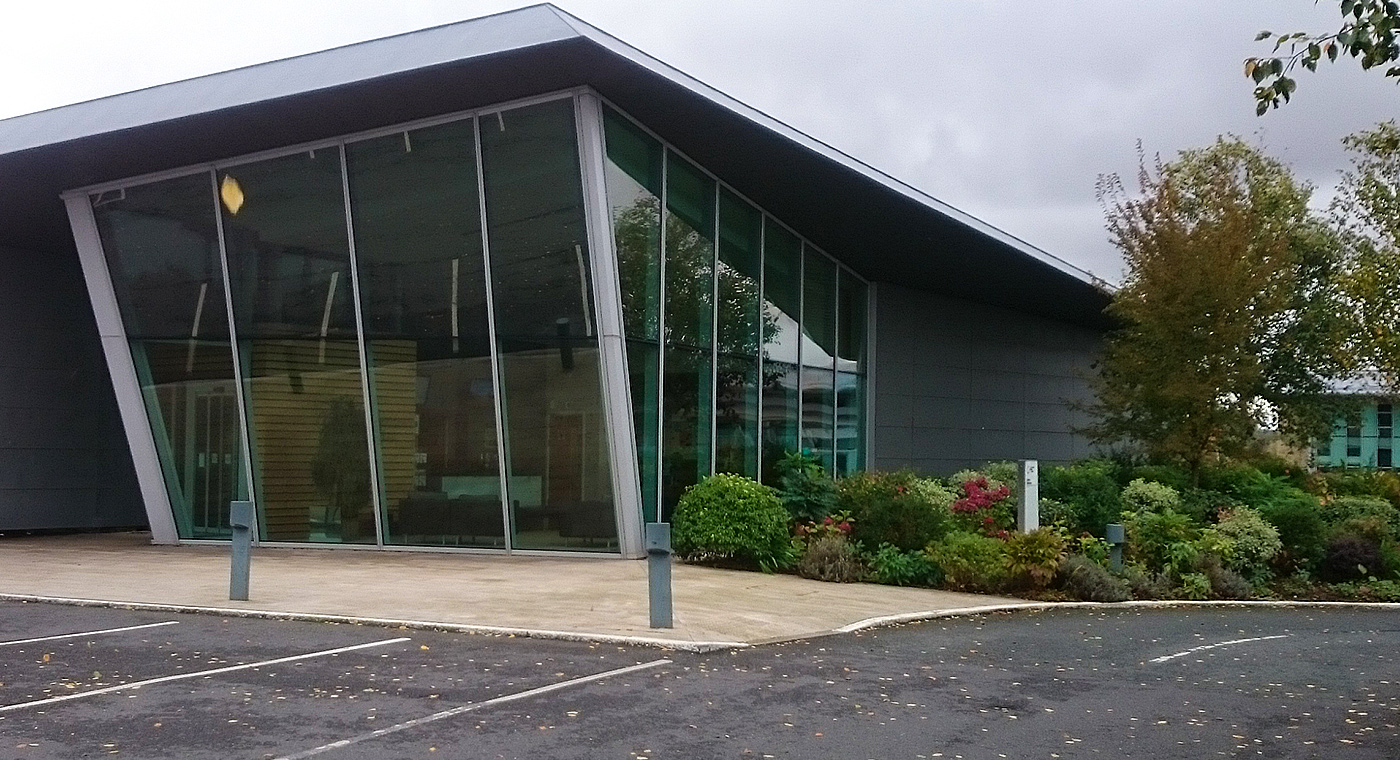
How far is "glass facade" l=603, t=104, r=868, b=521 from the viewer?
20625 millimetres

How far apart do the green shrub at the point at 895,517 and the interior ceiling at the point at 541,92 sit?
5138 millimetres

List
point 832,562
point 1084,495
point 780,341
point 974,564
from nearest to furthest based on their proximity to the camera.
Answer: point 974,564, point 832,562, point 1084,495, point 780,341

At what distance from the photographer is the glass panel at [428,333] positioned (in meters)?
20.3

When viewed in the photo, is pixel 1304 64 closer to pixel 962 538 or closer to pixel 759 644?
pixel 759 644

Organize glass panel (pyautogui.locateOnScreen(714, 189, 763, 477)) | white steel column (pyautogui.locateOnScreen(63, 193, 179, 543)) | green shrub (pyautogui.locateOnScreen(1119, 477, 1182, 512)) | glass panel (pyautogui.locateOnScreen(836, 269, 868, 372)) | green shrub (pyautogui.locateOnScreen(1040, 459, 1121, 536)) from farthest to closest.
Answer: glass panel (pyautogui.locateOnScreen(836, 269, 868, 372))
glass panel (pyautogui.locateOnScreen(714, 189, 763, 477))
white steel column (pyautogui.locateOnScreen(63, 193, 179, 543))
green shrub (pyautogui.locateOnScreen(1119, 477, 1182, 512))
green shrub (pyautogui.locateOnScreen(1040, 459, 1121, 536))

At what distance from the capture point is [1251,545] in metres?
19.7

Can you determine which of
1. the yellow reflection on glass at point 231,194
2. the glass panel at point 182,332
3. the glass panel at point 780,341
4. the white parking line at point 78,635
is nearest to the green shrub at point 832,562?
the glass panel at point 780,341

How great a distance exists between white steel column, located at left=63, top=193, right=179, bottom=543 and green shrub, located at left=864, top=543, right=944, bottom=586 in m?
12.7

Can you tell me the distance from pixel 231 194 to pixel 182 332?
8.71ft

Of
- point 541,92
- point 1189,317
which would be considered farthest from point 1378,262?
point 541,92

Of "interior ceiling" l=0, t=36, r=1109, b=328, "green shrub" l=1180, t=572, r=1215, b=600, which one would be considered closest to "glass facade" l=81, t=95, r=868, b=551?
"interior ceiling" l=0, t=36, r=1109, b=328

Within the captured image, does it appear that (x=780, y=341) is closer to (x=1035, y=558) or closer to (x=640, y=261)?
(x=640, y=261)

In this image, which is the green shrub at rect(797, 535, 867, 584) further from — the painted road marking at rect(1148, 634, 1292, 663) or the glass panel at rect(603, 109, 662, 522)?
the painted road marking at rect(1148, 634, 1292, 663)

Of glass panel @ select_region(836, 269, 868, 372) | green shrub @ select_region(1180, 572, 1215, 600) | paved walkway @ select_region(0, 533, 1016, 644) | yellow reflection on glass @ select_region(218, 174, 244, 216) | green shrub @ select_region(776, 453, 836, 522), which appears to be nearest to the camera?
paved walkway @ select_region(0, 533, 1016, 644)
